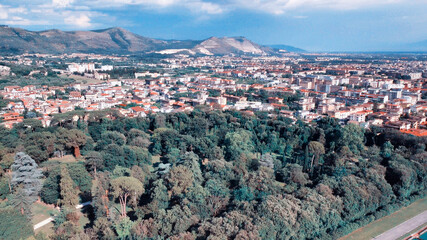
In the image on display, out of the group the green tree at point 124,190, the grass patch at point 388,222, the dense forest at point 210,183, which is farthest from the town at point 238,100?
the green tree at point 124,190

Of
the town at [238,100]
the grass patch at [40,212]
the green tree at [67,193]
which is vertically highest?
the town at [238,100]

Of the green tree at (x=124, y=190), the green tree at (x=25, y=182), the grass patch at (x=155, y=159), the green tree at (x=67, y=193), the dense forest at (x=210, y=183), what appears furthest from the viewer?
the grass patch at (x=155, y=159)

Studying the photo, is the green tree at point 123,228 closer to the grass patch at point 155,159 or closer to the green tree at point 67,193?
the green tree at point 67,193

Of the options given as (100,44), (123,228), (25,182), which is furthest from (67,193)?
(100,44)

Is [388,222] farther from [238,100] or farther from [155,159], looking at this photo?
[238,100]

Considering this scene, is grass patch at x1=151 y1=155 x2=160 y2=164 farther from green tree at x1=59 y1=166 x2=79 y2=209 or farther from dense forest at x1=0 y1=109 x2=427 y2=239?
green tree at x1=59 y1=166 x2=79 y2=209
